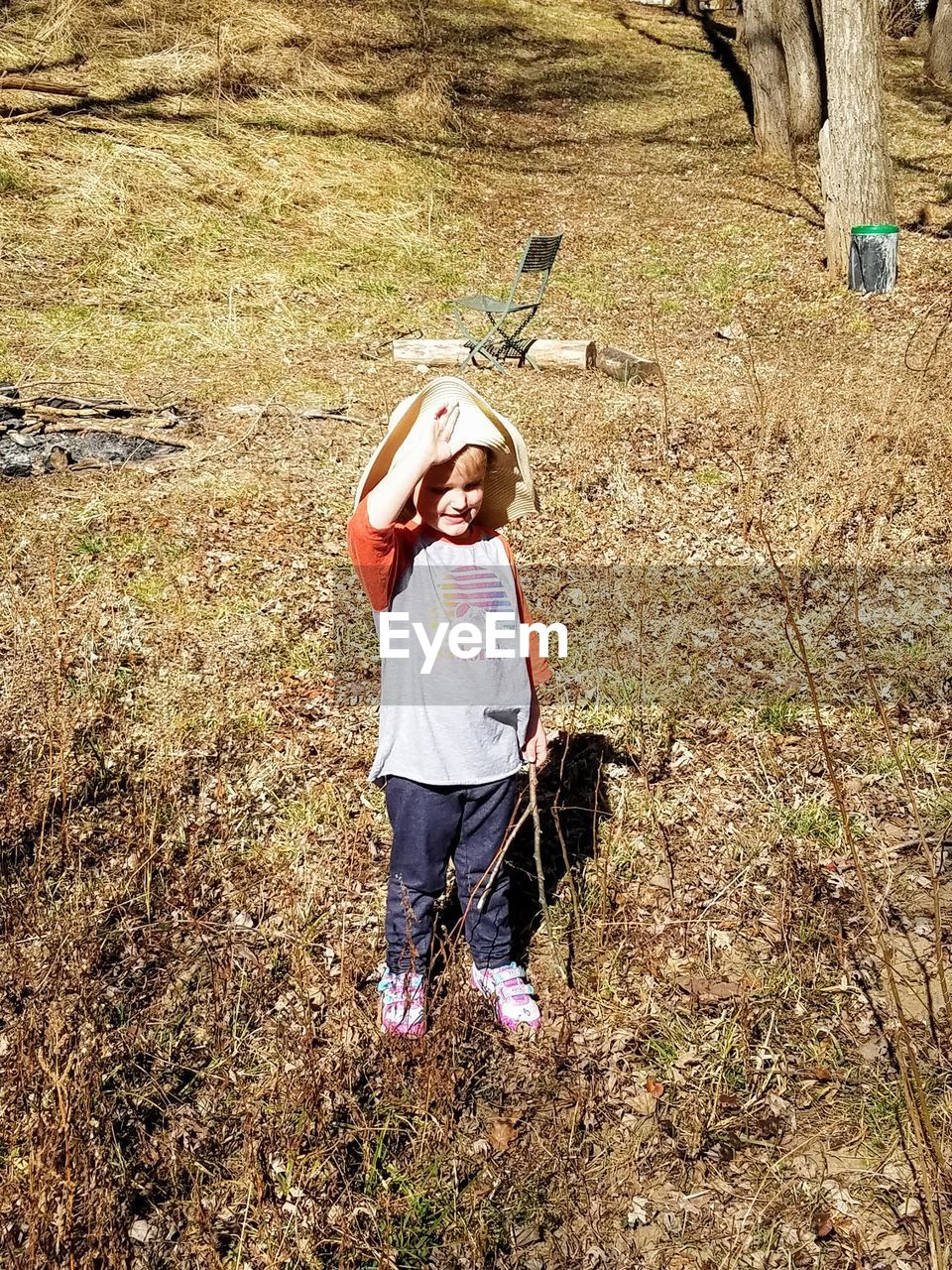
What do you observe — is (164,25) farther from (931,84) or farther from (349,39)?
(931,84)

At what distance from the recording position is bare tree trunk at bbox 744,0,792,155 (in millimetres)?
14766

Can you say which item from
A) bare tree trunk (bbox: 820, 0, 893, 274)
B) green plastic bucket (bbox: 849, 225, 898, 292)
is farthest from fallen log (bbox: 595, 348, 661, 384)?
bare tree trunk (bbox: 820, 0, 893, 274)

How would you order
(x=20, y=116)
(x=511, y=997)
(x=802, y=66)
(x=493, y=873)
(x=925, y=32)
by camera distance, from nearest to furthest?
(x=493, y=873) → (x=511, y=997) → (x=20, y=116) → (x=802, y=66) → (x=925, y=32)

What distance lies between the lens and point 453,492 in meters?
2.65

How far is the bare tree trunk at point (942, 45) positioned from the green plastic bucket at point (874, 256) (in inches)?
467

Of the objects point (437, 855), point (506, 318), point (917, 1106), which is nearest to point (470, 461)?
point (437, 855)

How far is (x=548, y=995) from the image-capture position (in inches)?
140

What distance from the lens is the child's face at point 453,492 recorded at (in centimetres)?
262

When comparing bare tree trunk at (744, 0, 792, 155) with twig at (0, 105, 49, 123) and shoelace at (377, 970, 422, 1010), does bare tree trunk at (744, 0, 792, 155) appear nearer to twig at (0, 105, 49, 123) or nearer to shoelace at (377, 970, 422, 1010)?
twig at (0, 105, 49, 123)

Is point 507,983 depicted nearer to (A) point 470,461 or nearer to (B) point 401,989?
(B) point 401,989

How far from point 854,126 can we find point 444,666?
10.1 meters

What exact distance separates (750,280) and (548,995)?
9.80m

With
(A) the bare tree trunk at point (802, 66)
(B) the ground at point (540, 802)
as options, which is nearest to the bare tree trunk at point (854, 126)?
(B) the ground at point (540, 802)

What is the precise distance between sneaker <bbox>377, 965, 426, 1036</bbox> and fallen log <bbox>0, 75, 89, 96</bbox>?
13.7 m
